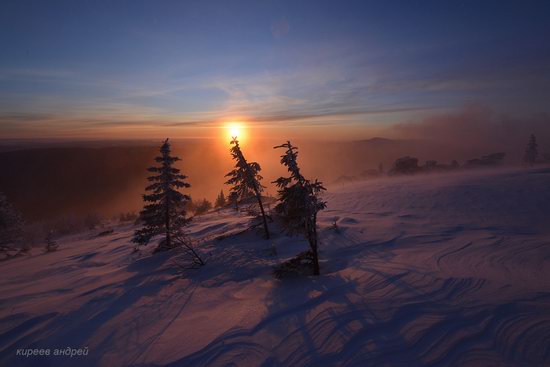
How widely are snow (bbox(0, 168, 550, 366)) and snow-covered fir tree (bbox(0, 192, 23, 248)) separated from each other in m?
13.6

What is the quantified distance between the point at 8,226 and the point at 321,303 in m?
34.9

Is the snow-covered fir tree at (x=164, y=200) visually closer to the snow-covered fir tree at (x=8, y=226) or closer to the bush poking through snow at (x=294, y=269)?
the bush poking through snow at (x=294, y=269)

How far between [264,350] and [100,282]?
10939mm

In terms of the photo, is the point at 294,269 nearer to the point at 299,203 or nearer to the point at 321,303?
the point at 321,303

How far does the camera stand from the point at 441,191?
1043 inches

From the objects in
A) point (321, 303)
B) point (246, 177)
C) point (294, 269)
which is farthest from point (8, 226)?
point (321, 303)

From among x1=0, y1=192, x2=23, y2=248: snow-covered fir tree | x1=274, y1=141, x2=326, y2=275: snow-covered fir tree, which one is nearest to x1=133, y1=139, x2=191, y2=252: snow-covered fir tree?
x1=274, y1=141, x2=326, y2=275: snow-covered fir tree

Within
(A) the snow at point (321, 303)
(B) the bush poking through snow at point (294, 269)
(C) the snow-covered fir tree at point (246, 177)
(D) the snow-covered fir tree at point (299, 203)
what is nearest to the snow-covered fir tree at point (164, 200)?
(A) the snow at point (321, 303)

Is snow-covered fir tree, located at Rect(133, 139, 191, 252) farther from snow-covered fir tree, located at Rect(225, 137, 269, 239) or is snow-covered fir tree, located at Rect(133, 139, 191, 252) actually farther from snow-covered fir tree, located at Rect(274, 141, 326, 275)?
snow-covered fir tree, located at Rect(274, 141, 326, 275)

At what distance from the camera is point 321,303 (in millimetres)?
9148

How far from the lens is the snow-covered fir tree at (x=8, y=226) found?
2784 centimetres

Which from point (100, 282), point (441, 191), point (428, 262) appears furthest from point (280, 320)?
point (441, 191)

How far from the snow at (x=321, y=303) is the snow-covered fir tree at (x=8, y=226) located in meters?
13.6

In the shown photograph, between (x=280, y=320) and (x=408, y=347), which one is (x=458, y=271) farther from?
(x=280, y=320)
